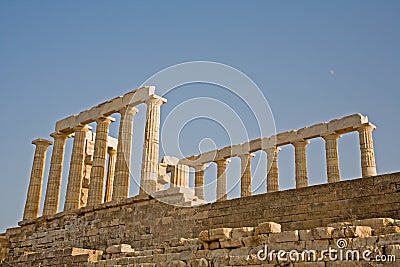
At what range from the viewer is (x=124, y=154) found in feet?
89.9

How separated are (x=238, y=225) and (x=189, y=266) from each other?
5.55m

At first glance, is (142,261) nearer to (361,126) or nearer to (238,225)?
(238,225)

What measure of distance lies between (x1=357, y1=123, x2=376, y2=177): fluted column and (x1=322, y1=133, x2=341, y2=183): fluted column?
1669 mm

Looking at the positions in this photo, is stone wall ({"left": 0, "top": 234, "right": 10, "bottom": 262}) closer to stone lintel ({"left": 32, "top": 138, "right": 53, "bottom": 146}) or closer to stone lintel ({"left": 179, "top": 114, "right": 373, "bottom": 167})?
stone lintel ({"left": 32, "top": 138, "right": 53, "bottom": 146})

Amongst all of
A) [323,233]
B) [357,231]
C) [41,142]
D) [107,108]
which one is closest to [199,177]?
[107,108]

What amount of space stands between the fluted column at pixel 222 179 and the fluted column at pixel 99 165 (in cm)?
931

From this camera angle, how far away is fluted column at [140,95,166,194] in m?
25.2

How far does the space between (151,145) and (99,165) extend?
14.1 feet

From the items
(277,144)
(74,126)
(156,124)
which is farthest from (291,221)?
(74,126)

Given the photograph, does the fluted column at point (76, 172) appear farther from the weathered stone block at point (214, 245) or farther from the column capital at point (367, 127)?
the weathered stone block at point (214, 245)

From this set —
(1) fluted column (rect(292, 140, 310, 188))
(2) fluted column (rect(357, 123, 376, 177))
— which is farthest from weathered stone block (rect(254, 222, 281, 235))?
(1) fluted column (rect(292, 140, 310, 188))

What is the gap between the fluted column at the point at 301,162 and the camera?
2977cm

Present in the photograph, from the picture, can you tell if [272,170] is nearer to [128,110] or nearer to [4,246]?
[128,110]

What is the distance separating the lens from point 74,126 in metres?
31.2
